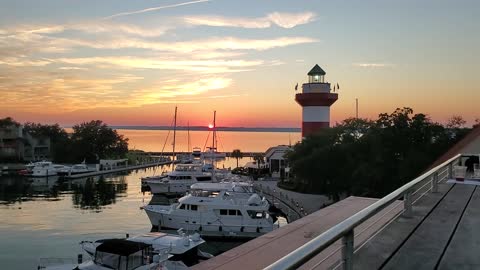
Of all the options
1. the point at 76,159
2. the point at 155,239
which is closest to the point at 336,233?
the point at 155,239

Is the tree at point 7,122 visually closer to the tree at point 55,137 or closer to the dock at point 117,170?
the tree at point 55,137

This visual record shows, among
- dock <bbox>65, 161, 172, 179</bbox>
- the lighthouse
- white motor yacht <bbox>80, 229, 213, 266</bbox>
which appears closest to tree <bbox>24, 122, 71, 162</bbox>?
dock <bbox>65, 161, 172, 179</bbox>

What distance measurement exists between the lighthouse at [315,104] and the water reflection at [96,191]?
2135 cm

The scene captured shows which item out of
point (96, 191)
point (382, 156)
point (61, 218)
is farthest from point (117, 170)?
point (382, 156)

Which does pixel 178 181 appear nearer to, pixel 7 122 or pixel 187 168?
pixel 187 168

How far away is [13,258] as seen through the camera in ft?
74.9

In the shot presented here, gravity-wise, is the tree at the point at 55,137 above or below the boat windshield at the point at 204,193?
above

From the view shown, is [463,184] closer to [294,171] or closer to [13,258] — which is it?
[13,258]

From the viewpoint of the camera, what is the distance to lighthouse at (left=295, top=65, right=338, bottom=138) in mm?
47469

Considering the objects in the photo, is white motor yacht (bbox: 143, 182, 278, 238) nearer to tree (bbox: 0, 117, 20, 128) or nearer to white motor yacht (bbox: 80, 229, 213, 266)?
white motor yacht (bbox: 80, 229, 213, 266)

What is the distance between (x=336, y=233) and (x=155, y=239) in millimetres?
19523

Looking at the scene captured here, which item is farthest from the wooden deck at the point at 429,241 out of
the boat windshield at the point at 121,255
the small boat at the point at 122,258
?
the boat windshield at the point at 121,255

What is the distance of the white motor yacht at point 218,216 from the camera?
28.2 m

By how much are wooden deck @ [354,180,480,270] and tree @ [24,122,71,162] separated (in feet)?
307
